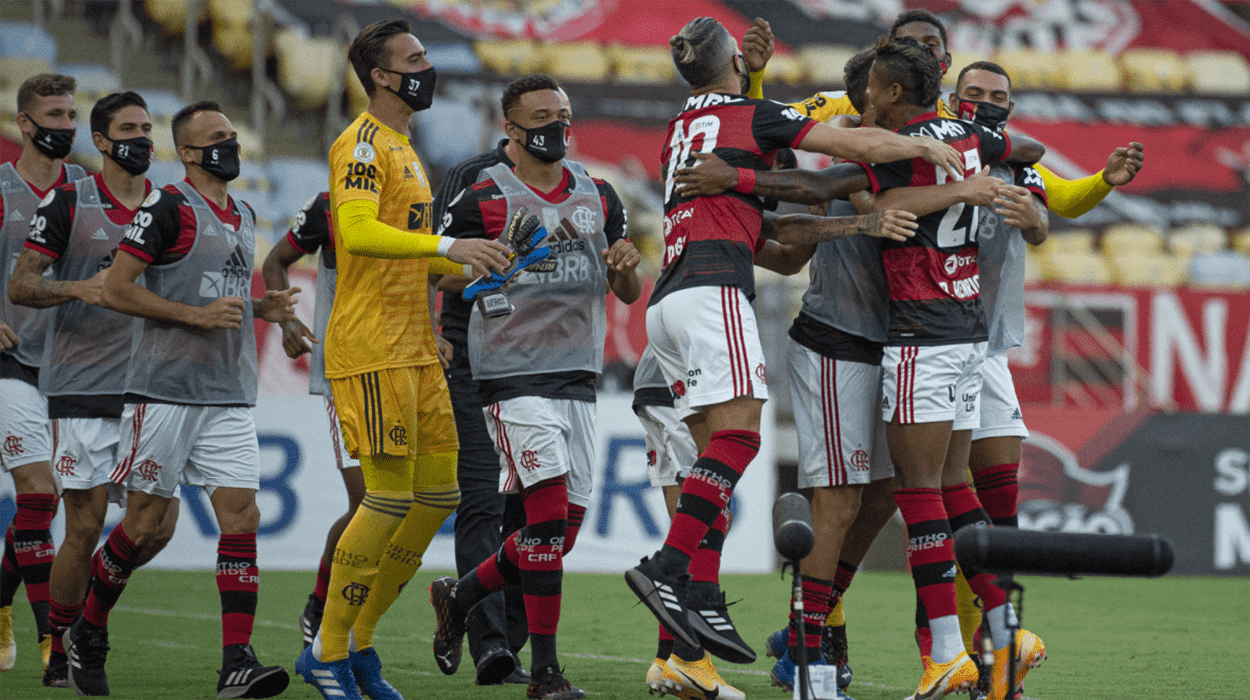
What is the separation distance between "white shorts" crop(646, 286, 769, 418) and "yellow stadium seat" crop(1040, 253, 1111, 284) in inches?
537

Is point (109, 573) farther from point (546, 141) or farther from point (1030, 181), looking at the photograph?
point (1030, 181)

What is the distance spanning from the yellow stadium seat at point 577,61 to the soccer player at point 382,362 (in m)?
12.7

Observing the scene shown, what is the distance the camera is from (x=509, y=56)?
57.3ft

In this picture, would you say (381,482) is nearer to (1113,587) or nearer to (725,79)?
(725,79)

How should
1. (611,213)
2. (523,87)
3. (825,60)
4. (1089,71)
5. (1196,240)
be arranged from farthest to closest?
(1089,71)
(825,60)
(1196,240)
(611,213)
(523,87)

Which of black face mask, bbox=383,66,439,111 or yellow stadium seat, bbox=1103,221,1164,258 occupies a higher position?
yellow stadium seat, bbox=1103,221,1164,258

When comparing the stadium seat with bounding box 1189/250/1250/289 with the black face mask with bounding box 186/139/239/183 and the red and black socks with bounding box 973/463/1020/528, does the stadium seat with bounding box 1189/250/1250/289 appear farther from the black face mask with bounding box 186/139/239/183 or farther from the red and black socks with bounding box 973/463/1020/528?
the black face mask with bounding box 186/139/239/183

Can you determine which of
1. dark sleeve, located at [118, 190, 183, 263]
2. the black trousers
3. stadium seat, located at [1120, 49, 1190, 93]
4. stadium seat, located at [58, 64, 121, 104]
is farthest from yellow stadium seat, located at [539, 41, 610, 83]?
dark sleeve, located at [118, 190, 183, 263]

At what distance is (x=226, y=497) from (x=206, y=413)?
0.36 metres

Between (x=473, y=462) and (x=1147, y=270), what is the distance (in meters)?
13.3

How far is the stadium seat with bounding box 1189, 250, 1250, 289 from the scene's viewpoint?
17.3 metres

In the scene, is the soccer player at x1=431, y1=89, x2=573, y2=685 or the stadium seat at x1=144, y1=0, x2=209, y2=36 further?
the stadium seat at x1=144, y1=0, x2=209, y2=36

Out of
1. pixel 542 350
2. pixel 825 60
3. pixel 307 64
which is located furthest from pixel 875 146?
pixel 825 60

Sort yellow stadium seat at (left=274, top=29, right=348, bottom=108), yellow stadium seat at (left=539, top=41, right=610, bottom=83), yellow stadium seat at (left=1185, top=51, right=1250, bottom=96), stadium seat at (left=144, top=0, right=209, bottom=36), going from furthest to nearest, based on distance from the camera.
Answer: yellow stadium seat at (left=1185, top=51, right=1250, bottom=96)
yellow stadium seat at (left=539, top=41, right=610, bottom=83)
stadium seat at (left=144, top=0, right=209, bottom=36)
yellow stadium seat at (left=274, top=29, right=348, bottom=108)
